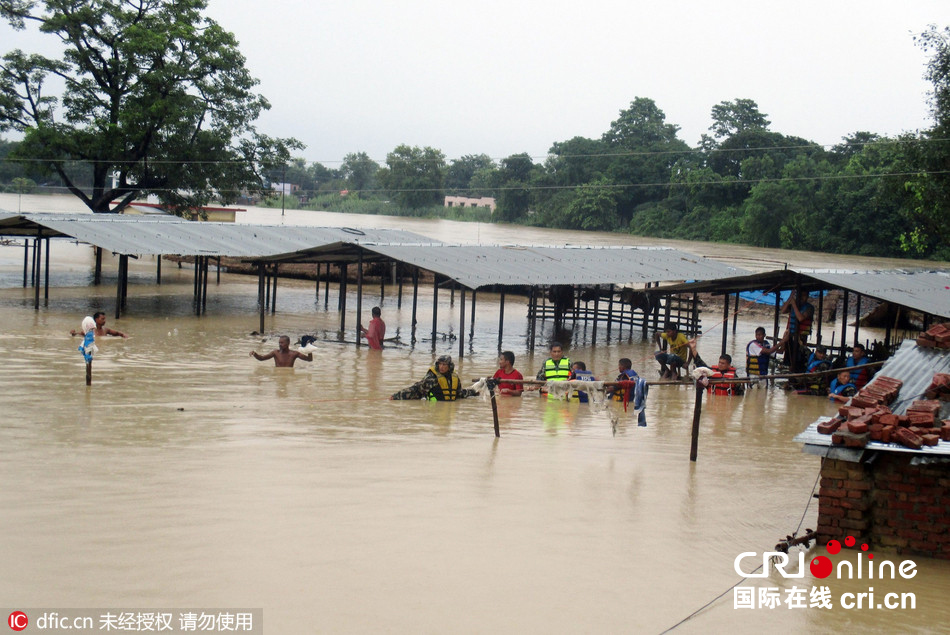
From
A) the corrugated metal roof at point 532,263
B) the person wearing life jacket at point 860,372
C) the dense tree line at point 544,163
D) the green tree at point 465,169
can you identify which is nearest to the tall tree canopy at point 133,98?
the dense tree line at point 544,163

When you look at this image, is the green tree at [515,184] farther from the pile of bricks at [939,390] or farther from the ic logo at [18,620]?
the ic logo at [18,620]

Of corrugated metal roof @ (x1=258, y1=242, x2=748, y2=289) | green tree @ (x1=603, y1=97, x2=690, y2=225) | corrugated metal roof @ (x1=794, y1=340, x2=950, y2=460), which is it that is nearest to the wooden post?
corrugated metal roof @ (x1=794, y1=340, x2=950, y2=460)

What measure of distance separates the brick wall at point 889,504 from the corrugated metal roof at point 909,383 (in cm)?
19

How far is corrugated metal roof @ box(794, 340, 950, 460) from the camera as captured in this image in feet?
20.2

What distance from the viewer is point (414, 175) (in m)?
57.7

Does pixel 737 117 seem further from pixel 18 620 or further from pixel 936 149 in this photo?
pixel 18 620

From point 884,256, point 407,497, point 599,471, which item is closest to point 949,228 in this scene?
point 884,256

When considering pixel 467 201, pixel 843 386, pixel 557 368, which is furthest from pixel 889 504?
pixel 467 201

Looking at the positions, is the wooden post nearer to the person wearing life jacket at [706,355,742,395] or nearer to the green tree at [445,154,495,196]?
the person wearing life jacket at [706,355,742,395]

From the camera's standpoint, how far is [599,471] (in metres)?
8.55

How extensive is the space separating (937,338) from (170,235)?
19.8m

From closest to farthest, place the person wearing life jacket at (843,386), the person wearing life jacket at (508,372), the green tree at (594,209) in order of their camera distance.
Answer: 1. the person wearing life jacket at (508,372)
2. the person wearing life jacket at (843,386)
3. the green tree at (594,209)

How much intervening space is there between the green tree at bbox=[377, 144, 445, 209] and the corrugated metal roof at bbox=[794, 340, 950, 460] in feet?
157

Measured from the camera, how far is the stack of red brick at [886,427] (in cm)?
616
